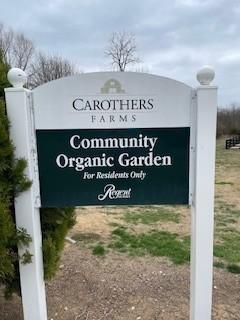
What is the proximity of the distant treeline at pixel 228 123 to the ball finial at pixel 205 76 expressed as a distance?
3585cm

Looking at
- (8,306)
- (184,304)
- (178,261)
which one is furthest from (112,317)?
(178,261)

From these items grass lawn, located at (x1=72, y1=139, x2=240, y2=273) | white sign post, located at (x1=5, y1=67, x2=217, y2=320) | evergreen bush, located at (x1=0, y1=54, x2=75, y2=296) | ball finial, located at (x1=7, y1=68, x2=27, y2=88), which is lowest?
grass lawn, located at (x1=72, y1=139, x2=240, y2=273)

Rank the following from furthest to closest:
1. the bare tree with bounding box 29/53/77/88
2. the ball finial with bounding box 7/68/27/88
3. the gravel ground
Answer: the bare tree with bounding box 29/53/77/88 < the gravel ground < the ball finial with bounding box 7/68/27/88

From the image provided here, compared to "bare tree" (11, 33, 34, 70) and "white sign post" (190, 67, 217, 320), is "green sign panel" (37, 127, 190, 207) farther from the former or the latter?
"bare tree" (11, 33, 34, 70)

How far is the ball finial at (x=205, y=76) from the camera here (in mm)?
2174

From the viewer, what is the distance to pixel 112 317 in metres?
2.94

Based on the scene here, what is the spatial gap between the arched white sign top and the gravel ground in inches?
69.4

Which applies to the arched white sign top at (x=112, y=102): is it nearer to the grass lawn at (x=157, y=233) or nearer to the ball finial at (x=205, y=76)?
the ball finial at (x=205, y=76)

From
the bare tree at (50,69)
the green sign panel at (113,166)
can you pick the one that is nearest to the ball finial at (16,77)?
the green sign panel at (113,166)

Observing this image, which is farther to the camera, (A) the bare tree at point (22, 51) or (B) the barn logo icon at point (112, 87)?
(A) the bare tree at point (22, 51)

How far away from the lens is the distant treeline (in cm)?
3695

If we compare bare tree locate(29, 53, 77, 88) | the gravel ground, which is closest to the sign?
the gravel ground

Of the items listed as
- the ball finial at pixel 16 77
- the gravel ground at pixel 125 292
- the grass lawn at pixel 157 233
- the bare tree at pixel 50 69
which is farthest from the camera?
the bare tree at pixel 50 69

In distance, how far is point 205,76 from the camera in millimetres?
2189
